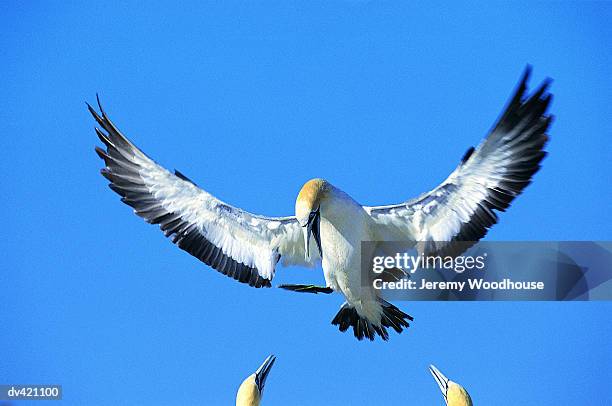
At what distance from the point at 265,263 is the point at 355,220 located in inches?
59.2

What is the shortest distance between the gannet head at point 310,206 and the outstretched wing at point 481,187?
0.59 metres

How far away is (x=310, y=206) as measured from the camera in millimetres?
11844

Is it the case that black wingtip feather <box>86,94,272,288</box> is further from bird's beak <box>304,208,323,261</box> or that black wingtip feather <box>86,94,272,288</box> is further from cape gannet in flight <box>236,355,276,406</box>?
cape gannet in flight <box>236,355,276,406</box>

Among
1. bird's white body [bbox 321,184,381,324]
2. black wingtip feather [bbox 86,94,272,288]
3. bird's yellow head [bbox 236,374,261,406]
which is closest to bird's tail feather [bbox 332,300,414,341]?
bird's white body [bbox 321,184,381,324]

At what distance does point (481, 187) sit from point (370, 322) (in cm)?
215

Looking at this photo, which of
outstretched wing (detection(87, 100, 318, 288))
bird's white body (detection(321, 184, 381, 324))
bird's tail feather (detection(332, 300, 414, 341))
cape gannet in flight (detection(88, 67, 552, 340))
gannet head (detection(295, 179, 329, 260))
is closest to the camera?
cape gannet in flight (detection(88, 67, 552, 340))

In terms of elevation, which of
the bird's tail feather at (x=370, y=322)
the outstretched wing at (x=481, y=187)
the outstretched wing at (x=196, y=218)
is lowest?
the bird's tail feather at (x=370, y=322)

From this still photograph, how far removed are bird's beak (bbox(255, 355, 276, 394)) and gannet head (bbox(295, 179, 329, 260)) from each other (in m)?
3.72

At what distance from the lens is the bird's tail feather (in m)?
12.6

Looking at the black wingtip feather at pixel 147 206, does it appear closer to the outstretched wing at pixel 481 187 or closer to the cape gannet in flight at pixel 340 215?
the cape gannet in flight at pixel 340 215

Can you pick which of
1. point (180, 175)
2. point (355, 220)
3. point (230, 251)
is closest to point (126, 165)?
point (180, 175)

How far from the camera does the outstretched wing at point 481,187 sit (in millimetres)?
11219

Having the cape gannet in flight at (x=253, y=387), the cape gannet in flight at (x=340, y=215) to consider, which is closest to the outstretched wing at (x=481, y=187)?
the cape gannet in flight at (x=340, y=215)

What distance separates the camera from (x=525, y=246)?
504 inches
